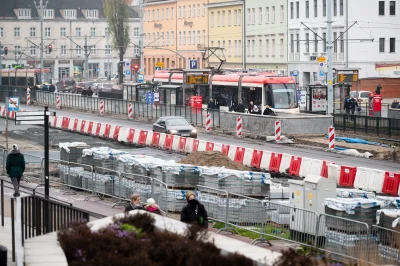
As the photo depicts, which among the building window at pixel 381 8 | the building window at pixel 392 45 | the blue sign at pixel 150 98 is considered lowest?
the blue sign at pixel 150 98

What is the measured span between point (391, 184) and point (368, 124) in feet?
68.1

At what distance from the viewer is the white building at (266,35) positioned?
97375 millimetres

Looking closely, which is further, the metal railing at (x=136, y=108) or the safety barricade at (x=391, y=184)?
the metal railing at (x=136, y=108)

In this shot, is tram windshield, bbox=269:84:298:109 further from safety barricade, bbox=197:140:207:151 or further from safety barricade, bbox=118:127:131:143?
safety barricade, bbox=197:140:207:151

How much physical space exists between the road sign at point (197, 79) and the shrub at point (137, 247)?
5307 centimetres

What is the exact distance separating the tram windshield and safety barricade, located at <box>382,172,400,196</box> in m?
28.5

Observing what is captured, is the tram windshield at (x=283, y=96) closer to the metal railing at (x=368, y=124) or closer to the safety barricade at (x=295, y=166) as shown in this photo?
the metal railing at (x=368, y=124)

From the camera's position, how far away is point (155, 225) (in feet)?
42.4

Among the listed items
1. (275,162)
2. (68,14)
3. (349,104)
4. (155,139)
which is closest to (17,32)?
(68,14)

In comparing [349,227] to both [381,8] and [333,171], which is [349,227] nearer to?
[333,171]

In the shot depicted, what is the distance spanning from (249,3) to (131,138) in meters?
56.3

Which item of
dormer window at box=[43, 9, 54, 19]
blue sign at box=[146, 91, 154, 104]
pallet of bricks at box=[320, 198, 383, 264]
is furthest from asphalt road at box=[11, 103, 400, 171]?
dormer window at box=[43, 9, 54, 19]

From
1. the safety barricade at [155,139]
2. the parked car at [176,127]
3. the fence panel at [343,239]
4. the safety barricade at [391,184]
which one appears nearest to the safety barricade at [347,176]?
the safety barricade at [391,184]

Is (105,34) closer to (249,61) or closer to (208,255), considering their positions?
(249,61)
